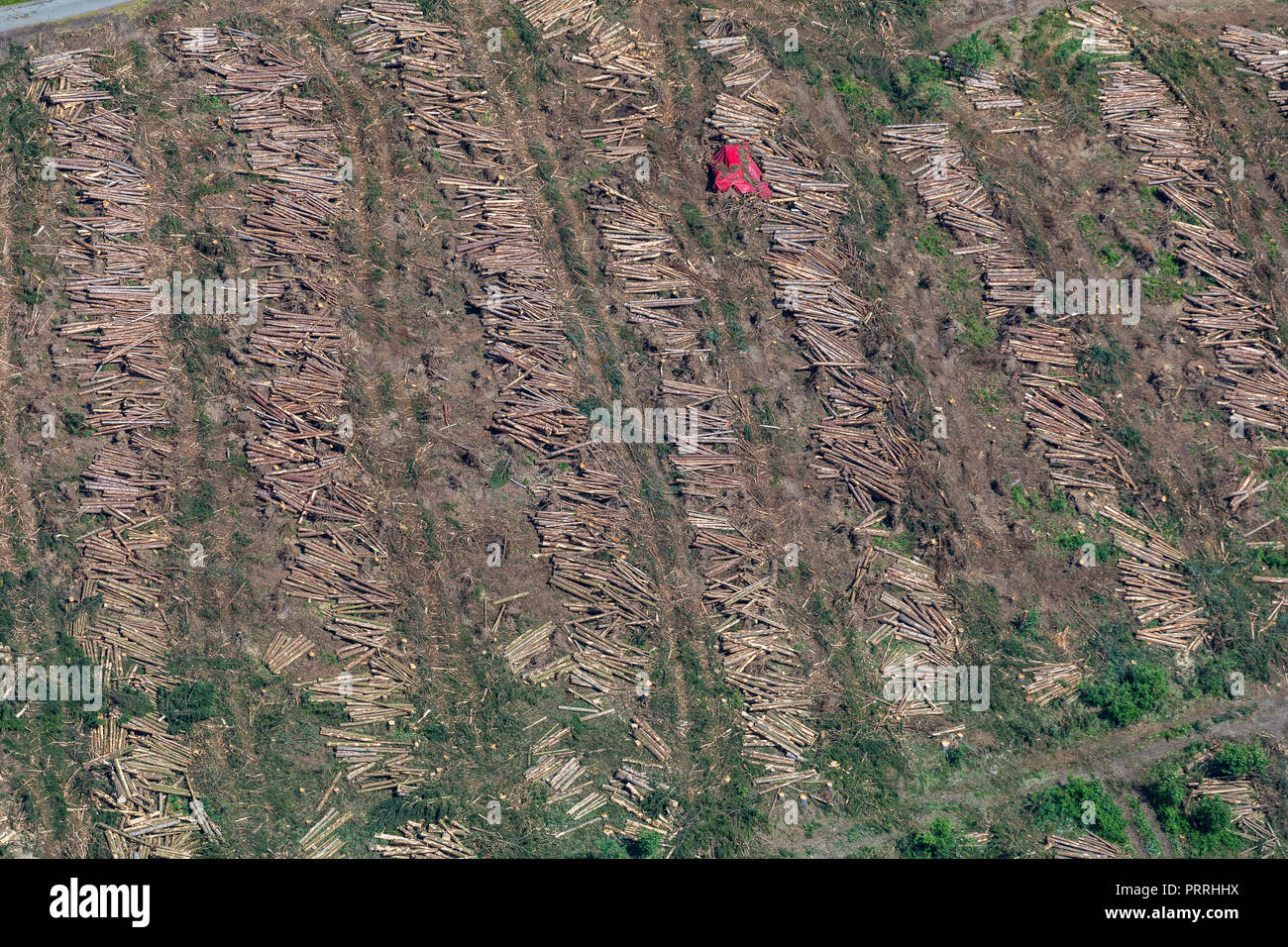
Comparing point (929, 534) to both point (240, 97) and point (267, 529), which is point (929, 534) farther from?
point (240, 97)

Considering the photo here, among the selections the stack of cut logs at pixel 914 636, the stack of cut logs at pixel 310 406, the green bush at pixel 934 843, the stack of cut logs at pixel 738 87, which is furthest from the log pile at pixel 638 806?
the stack of cut logs at pixel 738 87

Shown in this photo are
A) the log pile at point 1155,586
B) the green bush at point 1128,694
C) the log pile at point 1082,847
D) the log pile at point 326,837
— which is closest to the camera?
the log pile at point 326,837

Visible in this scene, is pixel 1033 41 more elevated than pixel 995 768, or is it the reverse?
pixel 1033 41

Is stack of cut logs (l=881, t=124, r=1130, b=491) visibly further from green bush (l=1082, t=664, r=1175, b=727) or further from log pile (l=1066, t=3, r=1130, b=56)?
log pile (l=1066, t=3, r=1130, b=56)

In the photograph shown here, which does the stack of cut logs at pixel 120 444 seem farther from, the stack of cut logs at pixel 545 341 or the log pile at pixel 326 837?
the stack of cut logs at pixel 545 341

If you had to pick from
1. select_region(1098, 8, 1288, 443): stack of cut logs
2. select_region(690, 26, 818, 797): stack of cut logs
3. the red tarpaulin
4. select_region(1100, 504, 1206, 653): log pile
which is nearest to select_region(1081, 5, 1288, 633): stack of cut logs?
select_region(1098, 8, 1288, 443): stack of cut logs

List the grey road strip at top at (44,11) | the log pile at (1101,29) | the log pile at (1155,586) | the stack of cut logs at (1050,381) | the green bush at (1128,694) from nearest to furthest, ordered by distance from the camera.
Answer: the green bush at (1128,694), the log pile at (1155,586), the stack of cut logs at (1050,381), the grey road strip at top at (44,11), the log pile at (1101,29)

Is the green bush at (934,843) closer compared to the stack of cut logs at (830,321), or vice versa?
the green bush at (934,843)
